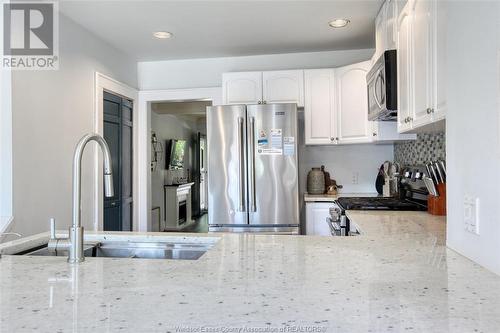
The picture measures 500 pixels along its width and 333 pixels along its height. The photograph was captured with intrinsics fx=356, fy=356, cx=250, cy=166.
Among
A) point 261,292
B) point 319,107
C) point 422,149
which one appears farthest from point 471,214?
point 319,107

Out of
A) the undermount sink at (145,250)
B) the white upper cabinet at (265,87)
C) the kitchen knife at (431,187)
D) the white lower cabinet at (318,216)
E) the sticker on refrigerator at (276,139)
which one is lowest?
the white lower cabinet at (318,216)

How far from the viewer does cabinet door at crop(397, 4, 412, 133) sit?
1.94 meters


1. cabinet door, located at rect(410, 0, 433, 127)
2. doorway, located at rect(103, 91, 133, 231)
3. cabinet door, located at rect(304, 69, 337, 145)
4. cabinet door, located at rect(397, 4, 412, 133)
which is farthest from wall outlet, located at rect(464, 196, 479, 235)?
doorway, located at rect(103, 91, 133, 231)

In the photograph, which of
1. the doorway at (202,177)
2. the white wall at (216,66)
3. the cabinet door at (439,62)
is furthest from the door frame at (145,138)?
the doorway at (202,177)

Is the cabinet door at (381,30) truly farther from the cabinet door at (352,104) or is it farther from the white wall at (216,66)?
the white wall at (216,66)

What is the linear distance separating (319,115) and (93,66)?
214 centimetres

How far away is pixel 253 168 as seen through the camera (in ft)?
10.5

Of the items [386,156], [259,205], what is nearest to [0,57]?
[259,205]

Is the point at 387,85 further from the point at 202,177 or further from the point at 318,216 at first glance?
the point at 202,177

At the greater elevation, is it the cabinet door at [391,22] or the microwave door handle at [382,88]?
the cabinet door at [391,22]

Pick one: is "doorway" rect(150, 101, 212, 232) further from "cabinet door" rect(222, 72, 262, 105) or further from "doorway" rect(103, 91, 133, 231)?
"cabinet door" rect(222, 72, 262, 105)

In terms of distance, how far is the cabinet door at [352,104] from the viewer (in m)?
3.31

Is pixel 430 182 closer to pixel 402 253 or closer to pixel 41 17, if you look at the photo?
pixel 402 253

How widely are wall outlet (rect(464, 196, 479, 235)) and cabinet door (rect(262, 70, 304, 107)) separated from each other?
2.52m
